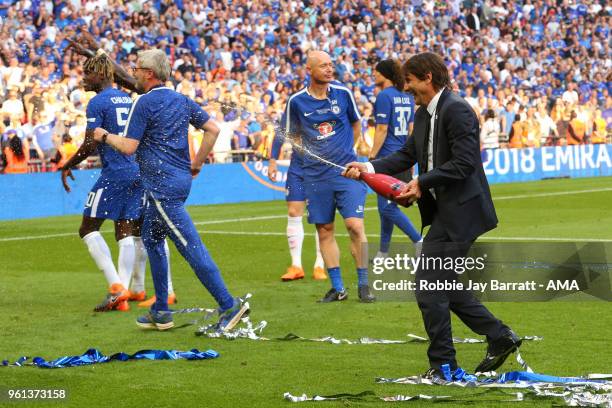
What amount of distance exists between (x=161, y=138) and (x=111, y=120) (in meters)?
1.62

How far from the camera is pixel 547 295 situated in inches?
455

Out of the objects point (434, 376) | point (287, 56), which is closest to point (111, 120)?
point (434, 376)

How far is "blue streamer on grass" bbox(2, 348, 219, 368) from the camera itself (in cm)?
830

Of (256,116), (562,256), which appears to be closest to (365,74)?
(256,116)

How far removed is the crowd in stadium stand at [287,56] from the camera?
24.3m

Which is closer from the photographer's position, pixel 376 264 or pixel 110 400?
pixel 110 400

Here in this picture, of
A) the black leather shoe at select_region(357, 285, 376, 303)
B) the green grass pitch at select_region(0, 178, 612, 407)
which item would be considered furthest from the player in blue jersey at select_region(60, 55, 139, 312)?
the black leather shoe at select_region(357, 285, 376, 303)

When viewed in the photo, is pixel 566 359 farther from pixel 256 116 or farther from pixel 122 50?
pixel 122 50

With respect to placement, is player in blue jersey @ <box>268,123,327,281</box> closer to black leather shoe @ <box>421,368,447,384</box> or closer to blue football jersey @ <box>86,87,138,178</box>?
blue football jersey @ <box>86,87,138,178</box>

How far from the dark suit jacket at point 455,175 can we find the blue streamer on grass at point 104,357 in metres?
1.97

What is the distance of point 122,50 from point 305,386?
22.4m

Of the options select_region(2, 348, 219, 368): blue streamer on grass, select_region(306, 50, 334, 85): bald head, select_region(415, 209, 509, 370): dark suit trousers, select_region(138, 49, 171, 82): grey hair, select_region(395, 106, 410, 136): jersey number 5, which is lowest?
select_region(2, 348, 219, 368): blue streamer on grass

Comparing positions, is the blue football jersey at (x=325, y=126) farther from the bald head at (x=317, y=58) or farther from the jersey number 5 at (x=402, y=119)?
the jersey number 5 at (x=402, y=119)

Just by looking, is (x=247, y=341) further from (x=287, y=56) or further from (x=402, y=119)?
(x=287, y=56)
